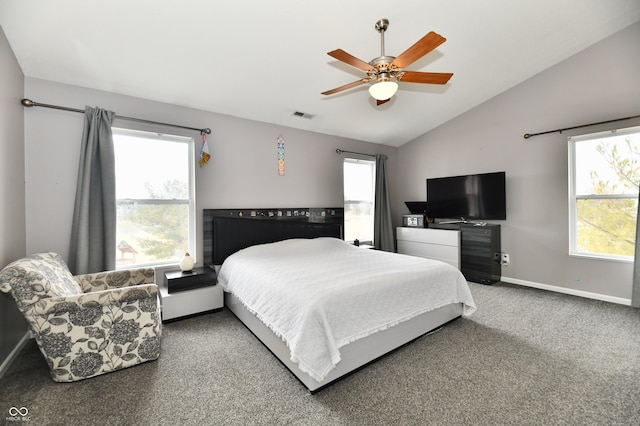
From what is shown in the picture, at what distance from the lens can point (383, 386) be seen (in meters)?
1.87

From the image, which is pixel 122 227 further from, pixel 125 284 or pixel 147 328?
pixel 147 328

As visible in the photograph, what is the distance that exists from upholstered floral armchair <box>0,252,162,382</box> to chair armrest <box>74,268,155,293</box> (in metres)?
0.25

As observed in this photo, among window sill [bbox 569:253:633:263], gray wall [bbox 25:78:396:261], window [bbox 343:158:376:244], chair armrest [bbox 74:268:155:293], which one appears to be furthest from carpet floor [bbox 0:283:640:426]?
window [bbox 343:158:376:244]

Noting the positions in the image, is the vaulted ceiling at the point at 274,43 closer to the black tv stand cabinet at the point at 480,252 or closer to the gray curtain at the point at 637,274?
the black tv stand cabinet at the point at 480,252

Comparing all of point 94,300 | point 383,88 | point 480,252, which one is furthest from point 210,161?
point 480,252

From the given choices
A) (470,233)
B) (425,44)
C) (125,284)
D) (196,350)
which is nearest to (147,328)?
(196,350)

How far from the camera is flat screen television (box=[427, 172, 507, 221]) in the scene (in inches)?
167

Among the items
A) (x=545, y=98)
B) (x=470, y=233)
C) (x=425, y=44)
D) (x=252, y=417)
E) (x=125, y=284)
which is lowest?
(x=252, y=417)

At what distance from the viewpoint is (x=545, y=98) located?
3865 millimetres

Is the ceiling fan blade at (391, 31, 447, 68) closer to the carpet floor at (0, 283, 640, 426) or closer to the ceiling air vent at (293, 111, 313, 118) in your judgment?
the ceiling air vent at (293, 111, 313, 118)

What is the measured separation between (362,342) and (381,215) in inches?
136

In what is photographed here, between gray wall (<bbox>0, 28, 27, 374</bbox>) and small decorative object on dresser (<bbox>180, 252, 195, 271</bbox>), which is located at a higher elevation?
gray wall (<bbox>0, 28, 27, 374</bbox>)

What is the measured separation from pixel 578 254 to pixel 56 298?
5499mm

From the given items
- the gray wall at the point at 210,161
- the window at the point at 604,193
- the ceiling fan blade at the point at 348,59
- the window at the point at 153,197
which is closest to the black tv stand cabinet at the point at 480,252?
the window at the point at 604,193
